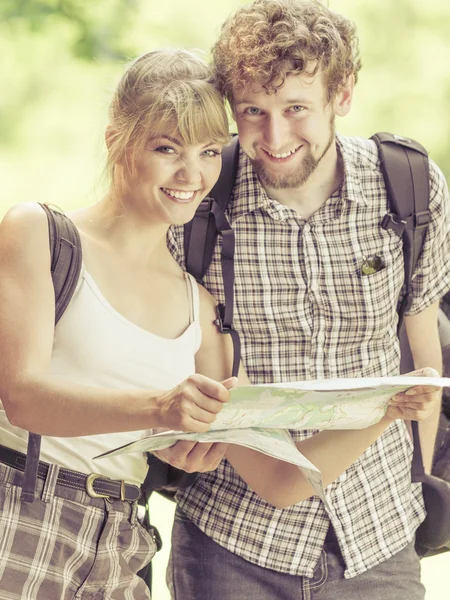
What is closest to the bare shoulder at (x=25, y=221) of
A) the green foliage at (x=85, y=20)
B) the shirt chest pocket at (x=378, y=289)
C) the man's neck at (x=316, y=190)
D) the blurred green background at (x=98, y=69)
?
the man's neck at (x=316, y=190)

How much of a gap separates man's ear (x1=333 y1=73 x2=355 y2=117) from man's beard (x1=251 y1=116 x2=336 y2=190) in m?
0.17

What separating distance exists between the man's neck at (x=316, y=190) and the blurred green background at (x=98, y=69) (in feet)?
9.30

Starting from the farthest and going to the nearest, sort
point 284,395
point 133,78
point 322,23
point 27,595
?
point 322,23
point 133,78
point 27,595
point 284,395

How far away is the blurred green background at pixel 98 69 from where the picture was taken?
5012mm

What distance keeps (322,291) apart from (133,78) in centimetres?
62

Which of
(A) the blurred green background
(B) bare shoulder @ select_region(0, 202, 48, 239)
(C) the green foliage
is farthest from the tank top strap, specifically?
(C) the green foliage

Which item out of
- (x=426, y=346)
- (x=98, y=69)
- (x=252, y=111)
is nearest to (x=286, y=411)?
(x=252, y=111)

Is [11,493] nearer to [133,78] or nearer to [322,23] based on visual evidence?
[133,78]

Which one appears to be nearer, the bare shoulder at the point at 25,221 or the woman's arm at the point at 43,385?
the woman's arm at the point at 43,385

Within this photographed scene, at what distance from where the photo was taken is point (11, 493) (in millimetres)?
1599

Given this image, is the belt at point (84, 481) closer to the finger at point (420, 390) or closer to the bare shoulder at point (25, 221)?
the bare shoulder at point (25, 221)

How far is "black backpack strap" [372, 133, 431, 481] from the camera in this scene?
6.76ft

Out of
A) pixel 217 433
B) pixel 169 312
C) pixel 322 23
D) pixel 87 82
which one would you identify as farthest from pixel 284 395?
pixel 87 82

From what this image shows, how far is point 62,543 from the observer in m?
1.62
